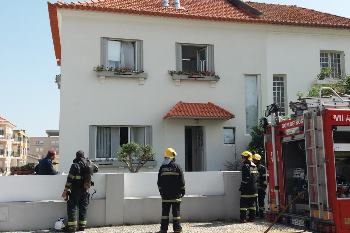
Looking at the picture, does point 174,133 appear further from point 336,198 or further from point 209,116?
point 336,198

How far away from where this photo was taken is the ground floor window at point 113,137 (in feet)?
52.0

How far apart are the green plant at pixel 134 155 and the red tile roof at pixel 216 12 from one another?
4.85 meters

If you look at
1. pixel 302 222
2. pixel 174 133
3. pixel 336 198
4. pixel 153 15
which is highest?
pixel 153 15

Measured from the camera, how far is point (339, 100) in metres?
7.98

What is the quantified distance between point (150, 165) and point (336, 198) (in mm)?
9240

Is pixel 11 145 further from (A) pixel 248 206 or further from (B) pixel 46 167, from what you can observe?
(A) pixel 248 206

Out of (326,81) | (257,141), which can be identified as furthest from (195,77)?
(326,81)

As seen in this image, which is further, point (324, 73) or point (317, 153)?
point (324, 73)

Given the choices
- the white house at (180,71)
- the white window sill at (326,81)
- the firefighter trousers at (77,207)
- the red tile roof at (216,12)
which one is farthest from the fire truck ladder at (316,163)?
the white window sill at (326,81)

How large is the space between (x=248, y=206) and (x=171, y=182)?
263 centimetres

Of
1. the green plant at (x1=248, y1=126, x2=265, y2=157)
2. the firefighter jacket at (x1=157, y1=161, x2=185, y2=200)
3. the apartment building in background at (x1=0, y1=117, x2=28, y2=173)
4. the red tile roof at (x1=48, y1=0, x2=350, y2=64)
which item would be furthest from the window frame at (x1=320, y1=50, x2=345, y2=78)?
the apartment building in background at (x1=0, y1=117, x2=28, y2=173)

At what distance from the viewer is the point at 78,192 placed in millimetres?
10281

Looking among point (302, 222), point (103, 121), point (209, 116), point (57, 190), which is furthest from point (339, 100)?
point (103, 121)

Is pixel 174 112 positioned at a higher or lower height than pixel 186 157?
higher
